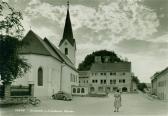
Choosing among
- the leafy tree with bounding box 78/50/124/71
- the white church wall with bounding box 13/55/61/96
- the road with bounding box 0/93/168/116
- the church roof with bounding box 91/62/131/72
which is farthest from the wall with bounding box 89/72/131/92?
the road with bounding box 0/93/168/116

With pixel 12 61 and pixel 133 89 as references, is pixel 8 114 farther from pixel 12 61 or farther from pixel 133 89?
pixel 133 89

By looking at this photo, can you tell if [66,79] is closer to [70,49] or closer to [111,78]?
[70,49]

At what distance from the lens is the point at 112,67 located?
2800 inches

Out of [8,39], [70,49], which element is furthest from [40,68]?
[70,49]

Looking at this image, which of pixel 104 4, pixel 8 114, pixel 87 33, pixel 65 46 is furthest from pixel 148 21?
pixel 65 46

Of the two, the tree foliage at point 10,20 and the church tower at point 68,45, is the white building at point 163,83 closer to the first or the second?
the tree foliage at point 10,20

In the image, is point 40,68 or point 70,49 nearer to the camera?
point 40,68

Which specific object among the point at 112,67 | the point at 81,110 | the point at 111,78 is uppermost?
the point at 112,67

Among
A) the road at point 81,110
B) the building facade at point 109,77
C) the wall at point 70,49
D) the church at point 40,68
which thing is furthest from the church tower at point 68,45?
the road at point 81,110

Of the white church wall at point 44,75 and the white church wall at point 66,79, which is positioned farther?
the white church wall at point 66,79

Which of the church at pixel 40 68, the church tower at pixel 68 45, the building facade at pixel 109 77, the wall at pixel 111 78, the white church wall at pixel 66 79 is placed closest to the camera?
the church at pixel 40 68

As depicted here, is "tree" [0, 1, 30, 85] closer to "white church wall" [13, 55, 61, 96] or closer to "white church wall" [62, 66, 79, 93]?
"white church wall" [13, 55, 61, 96]

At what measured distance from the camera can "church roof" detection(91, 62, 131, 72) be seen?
70.0 metres

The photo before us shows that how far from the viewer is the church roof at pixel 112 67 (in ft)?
230
